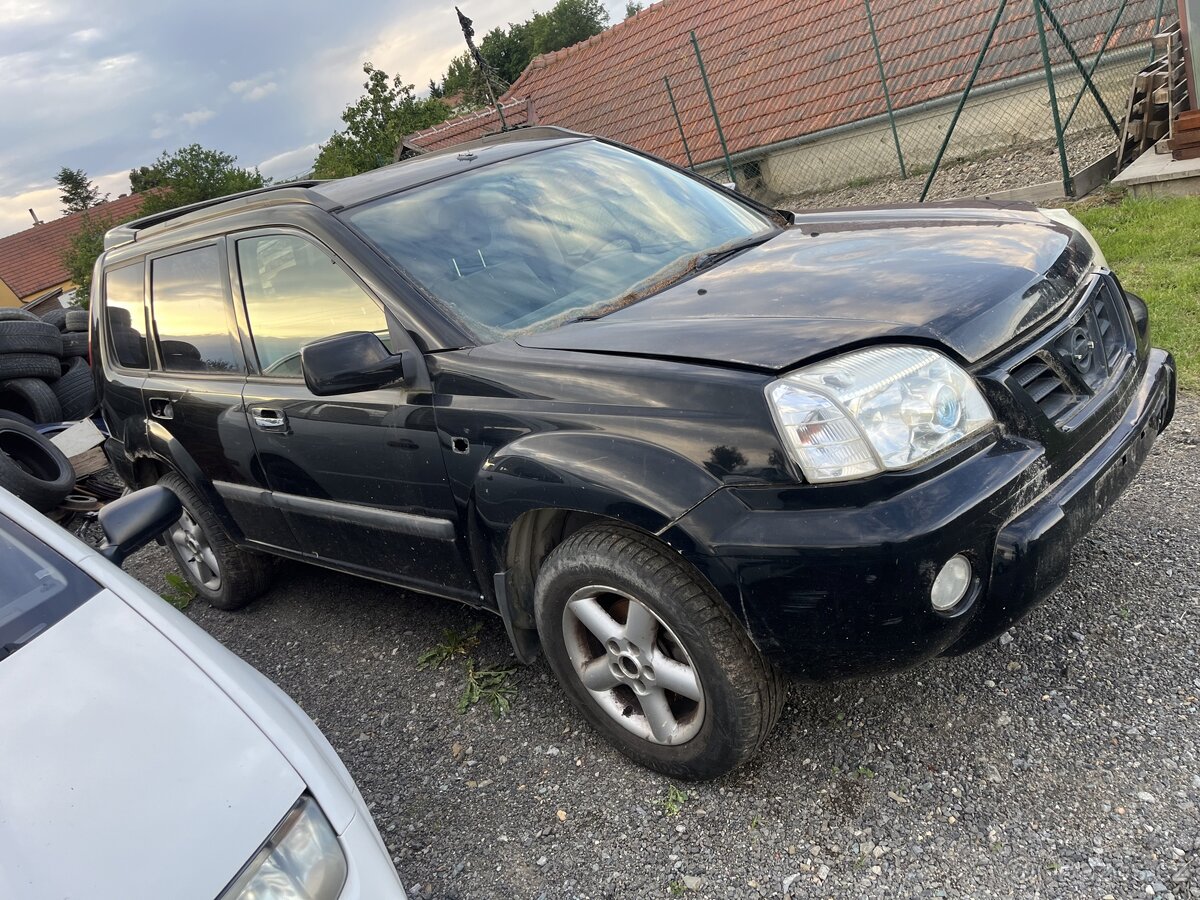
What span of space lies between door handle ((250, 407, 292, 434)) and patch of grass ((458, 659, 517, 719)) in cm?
115

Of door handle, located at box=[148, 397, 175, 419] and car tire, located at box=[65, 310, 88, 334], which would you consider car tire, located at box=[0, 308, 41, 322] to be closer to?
car tire, located at box=[65, 310, 88, 334]

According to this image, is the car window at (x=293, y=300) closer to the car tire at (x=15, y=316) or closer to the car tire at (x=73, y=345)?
the car tire at (x=15, y=316)

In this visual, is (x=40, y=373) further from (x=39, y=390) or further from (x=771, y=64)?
(x=771, y=64)

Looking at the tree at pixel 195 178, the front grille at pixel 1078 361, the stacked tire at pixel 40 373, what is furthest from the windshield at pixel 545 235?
the tree at pixel 195 178

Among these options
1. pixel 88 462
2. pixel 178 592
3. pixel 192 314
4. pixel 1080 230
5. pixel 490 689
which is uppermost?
pixel 192 314

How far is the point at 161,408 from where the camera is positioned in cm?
407

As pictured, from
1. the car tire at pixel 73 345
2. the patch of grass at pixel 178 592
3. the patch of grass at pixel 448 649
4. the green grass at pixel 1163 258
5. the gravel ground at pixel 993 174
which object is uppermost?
the car tire at pixel 73 345

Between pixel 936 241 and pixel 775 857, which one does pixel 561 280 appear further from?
pixel 775 857

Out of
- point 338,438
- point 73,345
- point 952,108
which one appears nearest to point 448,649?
point 338,438

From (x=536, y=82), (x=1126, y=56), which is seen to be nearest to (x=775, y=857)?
(x=1126, y=56)

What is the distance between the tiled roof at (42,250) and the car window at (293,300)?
44813mm

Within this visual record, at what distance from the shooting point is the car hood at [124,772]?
153 cm

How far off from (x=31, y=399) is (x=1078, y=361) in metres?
8.08

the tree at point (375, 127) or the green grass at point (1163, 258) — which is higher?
the tree at point (375, 127)
